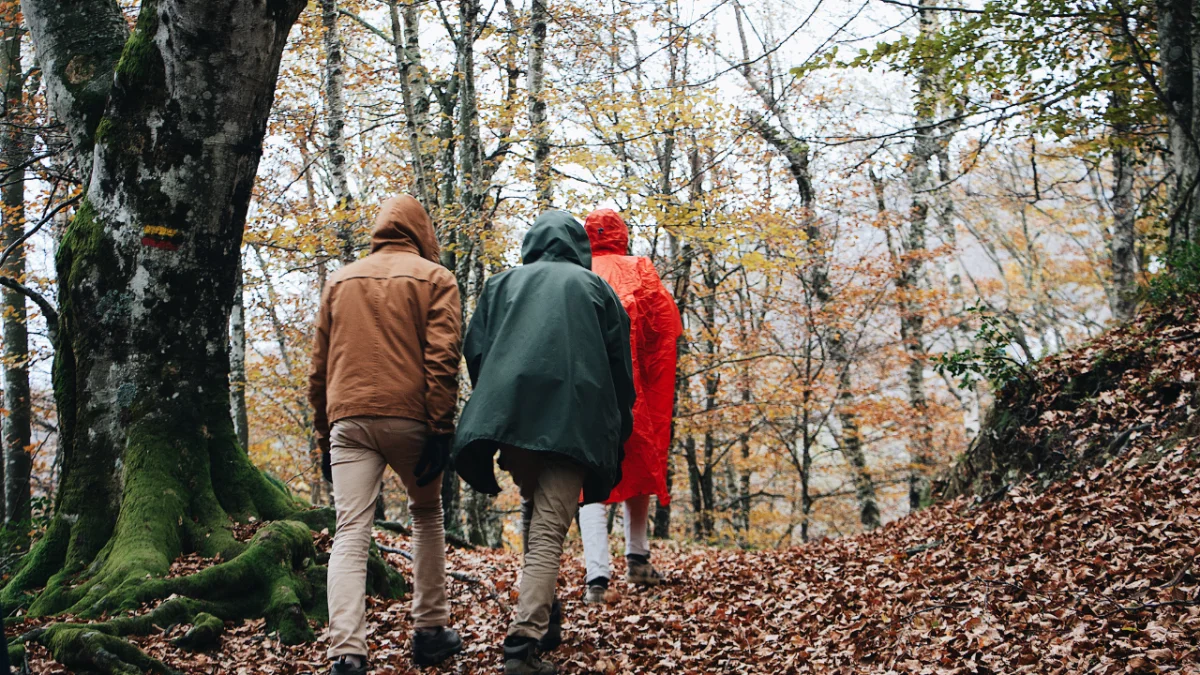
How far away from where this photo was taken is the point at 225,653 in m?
4.33

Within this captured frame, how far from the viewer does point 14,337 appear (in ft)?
39.9

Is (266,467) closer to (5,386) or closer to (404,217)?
(5,386)

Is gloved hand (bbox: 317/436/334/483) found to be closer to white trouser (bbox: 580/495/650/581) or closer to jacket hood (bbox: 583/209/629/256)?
white trouser (bbox: 580/495/650/581)

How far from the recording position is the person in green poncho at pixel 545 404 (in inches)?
154

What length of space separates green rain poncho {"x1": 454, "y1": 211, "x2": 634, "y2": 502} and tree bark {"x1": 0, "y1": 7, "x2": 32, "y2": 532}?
9027 mm

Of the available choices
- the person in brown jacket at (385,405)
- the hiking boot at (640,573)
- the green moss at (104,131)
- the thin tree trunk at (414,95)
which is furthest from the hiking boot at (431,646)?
the thin tree trunk at (414,95)

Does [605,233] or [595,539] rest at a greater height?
[605,233]

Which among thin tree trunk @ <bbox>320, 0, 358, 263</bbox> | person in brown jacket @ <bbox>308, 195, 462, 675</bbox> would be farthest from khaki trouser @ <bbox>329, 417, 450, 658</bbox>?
thin tree trunk @ <bbox>320, 0, 358, 263</bbox>

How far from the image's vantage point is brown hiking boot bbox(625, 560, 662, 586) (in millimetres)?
6078

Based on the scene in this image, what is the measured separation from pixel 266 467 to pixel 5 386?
15068mm

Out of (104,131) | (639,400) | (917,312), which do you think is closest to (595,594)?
(639,400)

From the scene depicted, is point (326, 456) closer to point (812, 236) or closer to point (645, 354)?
point (645, 354)

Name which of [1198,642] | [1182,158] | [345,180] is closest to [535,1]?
[345,180]

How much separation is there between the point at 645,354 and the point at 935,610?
2.47 meters
